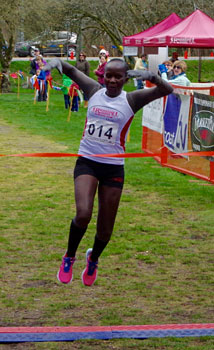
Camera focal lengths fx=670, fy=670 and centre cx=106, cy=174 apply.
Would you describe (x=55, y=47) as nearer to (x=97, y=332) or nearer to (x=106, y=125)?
(x=106, y=125)

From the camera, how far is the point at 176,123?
41.1 ft

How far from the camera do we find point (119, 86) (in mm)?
5641

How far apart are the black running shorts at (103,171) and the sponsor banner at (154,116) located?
7.84m

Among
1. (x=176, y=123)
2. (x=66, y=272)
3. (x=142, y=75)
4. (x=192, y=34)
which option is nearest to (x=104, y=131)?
(x=142, y=75)

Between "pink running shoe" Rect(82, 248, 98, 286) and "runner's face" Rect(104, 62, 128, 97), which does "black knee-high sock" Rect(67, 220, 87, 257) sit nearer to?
"pink running shoe" Rect(82, 248, 98, 286)

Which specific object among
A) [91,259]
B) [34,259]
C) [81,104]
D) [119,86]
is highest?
[119,86]

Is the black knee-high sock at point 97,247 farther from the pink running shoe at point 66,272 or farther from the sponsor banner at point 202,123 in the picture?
the sponsor banner at point 202,123

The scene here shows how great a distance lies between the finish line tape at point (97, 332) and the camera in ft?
16.1

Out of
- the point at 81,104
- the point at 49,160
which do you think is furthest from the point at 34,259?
the point at 81,104

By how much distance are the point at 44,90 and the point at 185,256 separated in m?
21.0

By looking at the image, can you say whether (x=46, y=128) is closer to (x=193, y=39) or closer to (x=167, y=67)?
(x=167, y=67)

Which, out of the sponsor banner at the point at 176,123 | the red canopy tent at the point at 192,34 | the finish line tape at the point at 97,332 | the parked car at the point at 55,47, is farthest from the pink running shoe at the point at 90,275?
the parked car at the point at 55,47

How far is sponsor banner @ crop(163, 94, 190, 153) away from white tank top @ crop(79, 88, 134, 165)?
20.8ft

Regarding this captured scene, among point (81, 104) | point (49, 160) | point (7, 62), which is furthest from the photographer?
point (7, 62)
